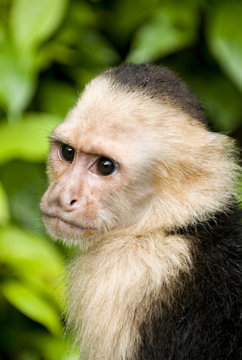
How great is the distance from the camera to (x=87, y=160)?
2213 millimetres

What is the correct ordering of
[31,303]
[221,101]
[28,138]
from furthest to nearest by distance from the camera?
[221,101] → [28,138] → [31,303]

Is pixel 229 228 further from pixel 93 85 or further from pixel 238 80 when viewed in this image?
pixel 238 80

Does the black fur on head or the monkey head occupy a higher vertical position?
the black fur on head

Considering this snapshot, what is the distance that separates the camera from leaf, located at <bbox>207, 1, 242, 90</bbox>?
3348 millimetres

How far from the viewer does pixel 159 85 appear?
225cm

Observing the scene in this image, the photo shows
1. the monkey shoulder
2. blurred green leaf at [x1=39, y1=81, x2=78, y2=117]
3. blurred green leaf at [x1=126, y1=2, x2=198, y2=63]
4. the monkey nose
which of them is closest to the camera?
A: the monkey shoulder

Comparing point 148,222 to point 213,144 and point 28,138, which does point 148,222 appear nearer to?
point 213,144

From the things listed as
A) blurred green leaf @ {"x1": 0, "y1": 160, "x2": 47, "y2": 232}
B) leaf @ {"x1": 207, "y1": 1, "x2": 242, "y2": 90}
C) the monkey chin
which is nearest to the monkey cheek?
the monkey chin

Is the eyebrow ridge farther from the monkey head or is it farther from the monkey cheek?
the monkey cheek

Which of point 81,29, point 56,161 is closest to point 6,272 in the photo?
point 56,161

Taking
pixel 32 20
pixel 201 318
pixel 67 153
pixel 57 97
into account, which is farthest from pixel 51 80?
pixel 201 318

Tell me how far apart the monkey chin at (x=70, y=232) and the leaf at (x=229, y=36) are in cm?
153

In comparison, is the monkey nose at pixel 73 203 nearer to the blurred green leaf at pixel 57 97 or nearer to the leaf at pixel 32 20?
the leaf at pixel 32 20

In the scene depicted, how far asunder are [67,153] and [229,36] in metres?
1.49
